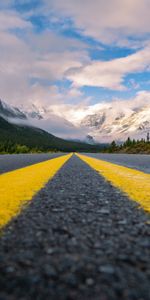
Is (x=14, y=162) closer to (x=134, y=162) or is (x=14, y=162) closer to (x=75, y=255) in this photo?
(x=134, y=162)

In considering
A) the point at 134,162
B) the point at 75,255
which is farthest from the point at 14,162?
the point at 75,255

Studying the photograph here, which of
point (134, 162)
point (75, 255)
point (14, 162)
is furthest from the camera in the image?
point (134, 162)

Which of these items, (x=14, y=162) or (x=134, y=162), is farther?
(x=134, y=162)

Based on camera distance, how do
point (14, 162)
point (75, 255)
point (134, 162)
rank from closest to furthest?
point (75, 255)
point (14, 162)
point (134, 162)

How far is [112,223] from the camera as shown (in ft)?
9.34

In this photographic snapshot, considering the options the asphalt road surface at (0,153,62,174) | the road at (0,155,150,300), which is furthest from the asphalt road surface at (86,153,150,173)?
the road at (0,155,150,300)

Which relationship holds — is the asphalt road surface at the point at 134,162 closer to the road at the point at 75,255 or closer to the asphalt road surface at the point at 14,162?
the asphalt road surface at the point at 14,162

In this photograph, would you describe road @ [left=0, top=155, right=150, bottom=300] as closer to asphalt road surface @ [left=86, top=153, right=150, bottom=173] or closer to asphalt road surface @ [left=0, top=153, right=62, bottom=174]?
asphalt road surface @ [left=0, top=153, right=62, bottom=174]

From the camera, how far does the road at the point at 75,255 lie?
1.52 metres

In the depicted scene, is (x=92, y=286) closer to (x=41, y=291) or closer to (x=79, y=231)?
(x=41, y=291)

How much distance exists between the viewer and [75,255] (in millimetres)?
1982

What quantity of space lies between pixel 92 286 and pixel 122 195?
126 inches

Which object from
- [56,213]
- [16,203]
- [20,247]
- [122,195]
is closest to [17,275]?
[20,247]

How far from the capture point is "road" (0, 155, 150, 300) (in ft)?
4.99
